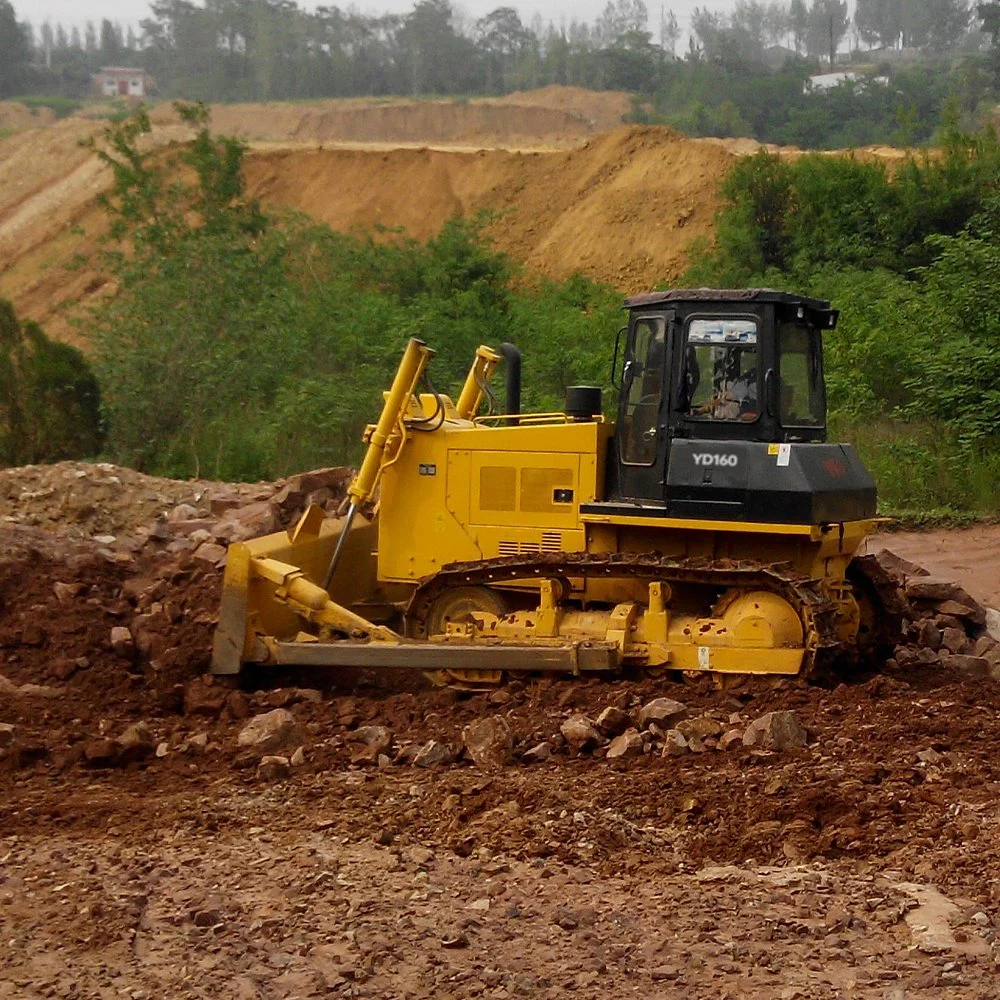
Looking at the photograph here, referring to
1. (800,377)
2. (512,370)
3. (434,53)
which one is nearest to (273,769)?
(512,370)

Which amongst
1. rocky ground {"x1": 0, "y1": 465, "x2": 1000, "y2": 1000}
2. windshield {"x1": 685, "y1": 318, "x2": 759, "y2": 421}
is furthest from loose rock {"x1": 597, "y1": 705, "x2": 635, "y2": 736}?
windshield {"x1": 685, "y1": 318, "x2": 759, "y2": 421}

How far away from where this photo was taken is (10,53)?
9706 centimetres

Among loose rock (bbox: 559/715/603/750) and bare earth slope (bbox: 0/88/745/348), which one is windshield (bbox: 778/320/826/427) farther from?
bare earth slope (bbox: 0/88/745/348)

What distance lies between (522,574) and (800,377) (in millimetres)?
2019

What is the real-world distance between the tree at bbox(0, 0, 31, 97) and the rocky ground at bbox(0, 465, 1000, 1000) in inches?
3666

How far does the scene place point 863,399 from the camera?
810 inches

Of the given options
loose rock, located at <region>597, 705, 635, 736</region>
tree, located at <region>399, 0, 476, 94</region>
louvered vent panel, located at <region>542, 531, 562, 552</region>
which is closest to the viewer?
loose rock, located at <region>597, 705, 635, 736</region>

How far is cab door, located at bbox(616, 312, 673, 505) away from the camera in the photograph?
9.24 metres

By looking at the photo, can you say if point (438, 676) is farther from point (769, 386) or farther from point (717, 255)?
point (717, 255)

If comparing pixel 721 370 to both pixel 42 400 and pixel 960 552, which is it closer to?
pixel 960 552

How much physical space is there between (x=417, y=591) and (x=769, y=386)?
8.01 ft

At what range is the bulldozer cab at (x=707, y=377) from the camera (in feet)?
30.0

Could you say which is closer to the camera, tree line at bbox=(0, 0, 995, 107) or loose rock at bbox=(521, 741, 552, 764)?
loose rock at bbox=(521, 741, 552, 764)

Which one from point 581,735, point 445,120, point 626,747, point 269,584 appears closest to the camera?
point 626,747
